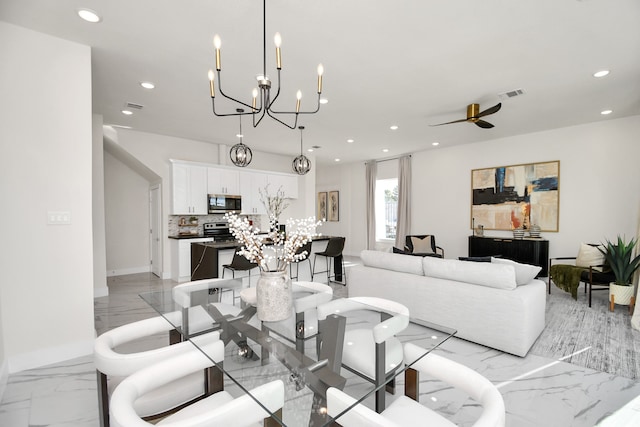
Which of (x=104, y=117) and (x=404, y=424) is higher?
(x=104, y=117)

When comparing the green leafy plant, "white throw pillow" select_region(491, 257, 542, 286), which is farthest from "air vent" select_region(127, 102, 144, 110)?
the green leafy plant

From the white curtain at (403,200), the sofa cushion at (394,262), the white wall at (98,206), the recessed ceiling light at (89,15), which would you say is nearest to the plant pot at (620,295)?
the sofa cushion at (394,262)

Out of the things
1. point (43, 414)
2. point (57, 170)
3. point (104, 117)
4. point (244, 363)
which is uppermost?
point (104, 117)

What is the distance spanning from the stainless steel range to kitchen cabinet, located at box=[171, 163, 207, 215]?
43 centimetres

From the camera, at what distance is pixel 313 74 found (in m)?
3.34

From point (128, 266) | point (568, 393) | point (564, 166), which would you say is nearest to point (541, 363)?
point (568, 393)

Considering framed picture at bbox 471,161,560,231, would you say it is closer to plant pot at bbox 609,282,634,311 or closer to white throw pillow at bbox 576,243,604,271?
white throw pillow at bbox 576,243,604,271

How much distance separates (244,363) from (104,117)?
504 centimetres

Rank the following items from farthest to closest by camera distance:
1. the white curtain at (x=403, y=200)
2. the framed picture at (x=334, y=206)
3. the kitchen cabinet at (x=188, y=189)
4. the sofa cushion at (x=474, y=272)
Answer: the framed picture at (x=334, y=206) → the white curtain at (x=403, y=200) → the kitchen cabinet at (x=188, y=189) → the sofa cushion at (x=474, y=272)

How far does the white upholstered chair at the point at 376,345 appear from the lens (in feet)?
4.64

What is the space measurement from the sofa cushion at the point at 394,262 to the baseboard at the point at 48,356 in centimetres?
300

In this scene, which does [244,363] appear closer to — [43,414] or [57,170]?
[43,414]

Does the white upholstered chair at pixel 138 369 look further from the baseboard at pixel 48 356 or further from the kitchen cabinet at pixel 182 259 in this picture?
the kitchen cabinet at pixel 182 259

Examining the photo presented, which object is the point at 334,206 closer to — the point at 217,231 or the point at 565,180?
the point at 217,231
